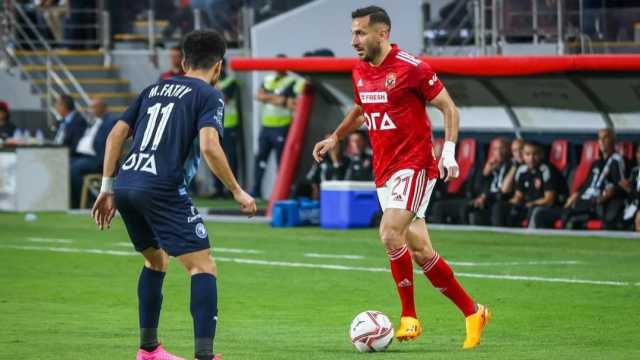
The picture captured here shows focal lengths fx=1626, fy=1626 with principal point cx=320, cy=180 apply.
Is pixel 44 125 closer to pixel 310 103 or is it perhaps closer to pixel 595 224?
pixel 310 103

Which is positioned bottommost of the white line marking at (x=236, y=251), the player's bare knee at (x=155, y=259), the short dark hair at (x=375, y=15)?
the white line marking at (x=236, y=251)

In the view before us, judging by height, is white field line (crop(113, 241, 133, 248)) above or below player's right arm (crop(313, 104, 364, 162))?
below

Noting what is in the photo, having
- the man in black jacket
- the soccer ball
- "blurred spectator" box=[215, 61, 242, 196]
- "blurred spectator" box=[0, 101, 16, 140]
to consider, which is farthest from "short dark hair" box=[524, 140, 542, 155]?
the soccer ball

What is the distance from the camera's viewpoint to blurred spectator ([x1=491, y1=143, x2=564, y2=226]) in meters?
22.2

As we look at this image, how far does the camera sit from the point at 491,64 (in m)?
21.9

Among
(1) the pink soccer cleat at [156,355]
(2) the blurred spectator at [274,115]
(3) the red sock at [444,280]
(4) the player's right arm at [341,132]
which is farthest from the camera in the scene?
(2) the blurred spectator at [274,115]

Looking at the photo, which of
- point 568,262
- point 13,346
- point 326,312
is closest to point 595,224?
point 568,262

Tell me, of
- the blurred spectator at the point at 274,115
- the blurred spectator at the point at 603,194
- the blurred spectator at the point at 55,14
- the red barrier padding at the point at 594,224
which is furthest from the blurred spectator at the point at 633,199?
the blurred spectator at the point at 55,14

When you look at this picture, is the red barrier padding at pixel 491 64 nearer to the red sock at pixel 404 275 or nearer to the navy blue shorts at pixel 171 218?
the red sock at pixel 404 275

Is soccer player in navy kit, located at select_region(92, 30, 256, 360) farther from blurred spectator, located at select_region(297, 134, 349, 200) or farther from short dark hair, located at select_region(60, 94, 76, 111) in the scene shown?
short dark hair, located at select_region(60, 94, 76, 111)

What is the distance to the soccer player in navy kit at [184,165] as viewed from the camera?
9117 mm

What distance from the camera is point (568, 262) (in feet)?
57.5

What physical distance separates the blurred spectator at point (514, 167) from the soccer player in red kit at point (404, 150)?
37.8 feet

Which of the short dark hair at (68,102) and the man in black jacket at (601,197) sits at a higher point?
the short dark hair at (68,102)
